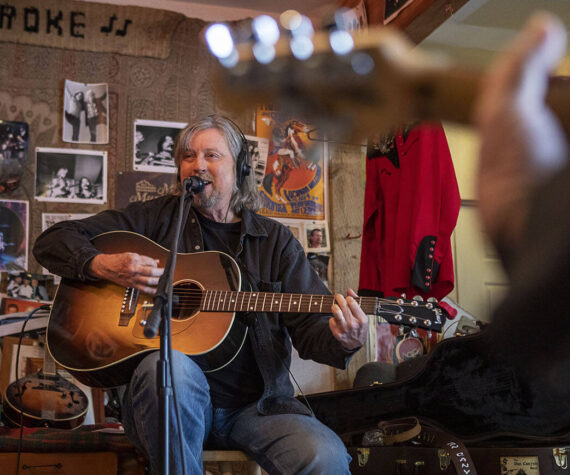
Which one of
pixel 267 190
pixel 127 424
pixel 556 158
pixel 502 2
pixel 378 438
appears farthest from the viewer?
pixel 267 190

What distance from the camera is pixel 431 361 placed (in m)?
2.19

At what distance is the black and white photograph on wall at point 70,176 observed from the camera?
2.81 m

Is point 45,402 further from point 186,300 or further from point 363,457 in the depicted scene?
point 363,457

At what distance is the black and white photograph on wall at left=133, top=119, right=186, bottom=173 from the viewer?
9.56 feet

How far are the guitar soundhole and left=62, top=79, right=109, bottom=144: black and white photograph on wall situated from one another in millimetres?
1329

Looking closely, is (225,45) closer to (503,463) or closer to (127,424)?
(127,424)

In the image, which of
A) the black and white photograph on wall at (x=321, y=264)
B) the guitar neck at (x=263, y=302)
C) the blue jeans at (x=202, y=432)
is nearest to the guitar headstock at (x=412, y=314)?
the guitar neck at (x=263, y=302)

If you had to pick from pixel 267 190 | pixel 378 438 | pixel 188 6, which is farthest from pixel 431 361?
pixel 188 6

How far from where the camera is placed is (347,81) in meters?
0.55

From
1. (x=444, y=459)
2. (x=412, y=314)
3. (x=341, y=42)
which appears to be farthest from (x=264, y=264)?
(x=341, y=42)

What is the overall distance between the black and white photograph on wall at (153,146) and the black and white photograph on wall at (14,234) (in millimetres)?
521

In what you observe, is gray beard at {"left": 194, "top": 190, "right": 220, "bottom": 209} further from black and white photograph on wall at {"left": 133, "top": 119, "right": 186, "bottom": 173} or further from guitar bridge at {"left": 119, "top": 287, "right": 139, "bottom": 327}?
black and white photograph on wall at {"left": 133, "top": 119, "right": 186, "bottom": 173}

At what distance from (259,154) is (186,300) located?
53.9 inches

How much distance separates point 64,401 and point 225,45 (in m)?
1.92
